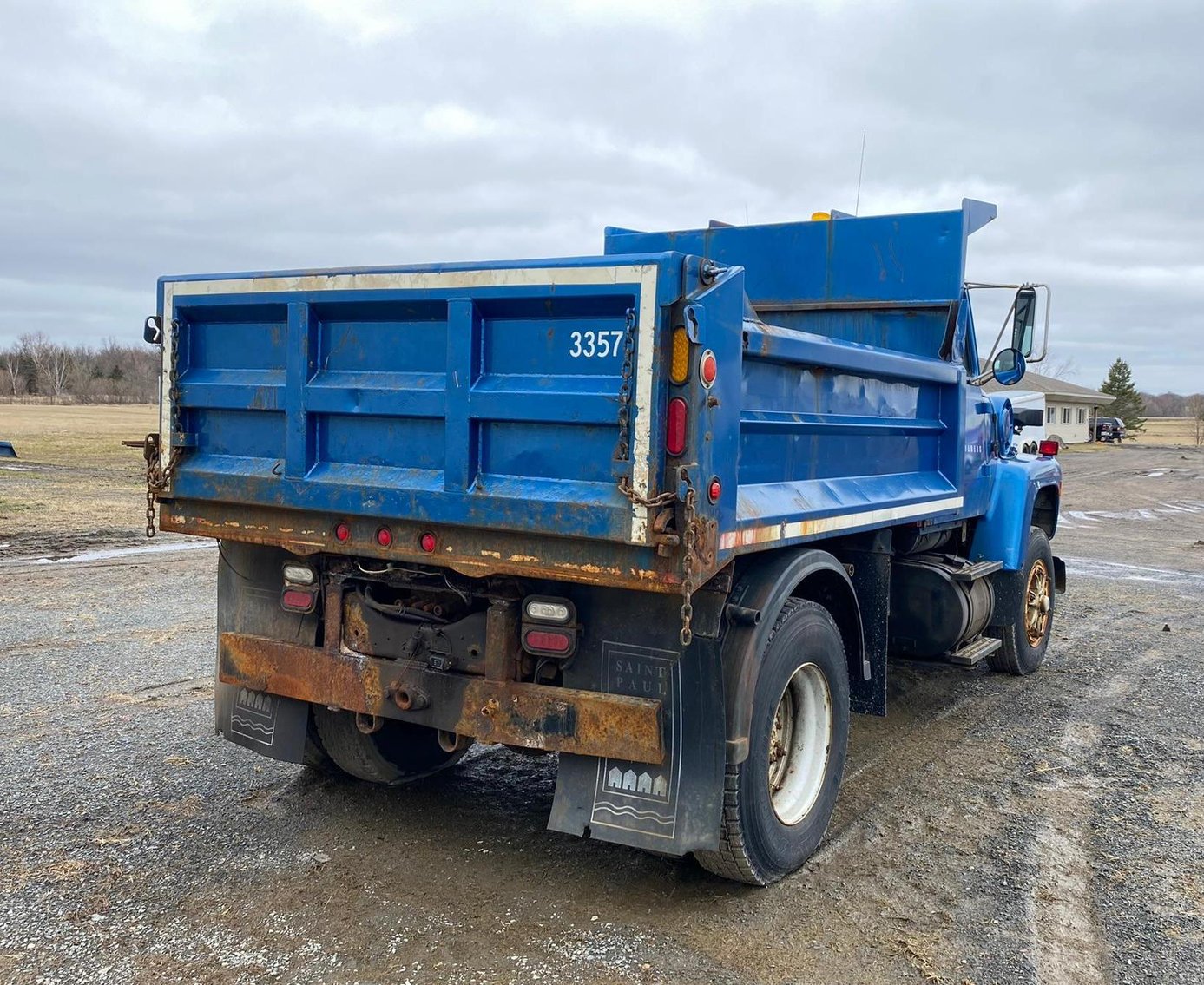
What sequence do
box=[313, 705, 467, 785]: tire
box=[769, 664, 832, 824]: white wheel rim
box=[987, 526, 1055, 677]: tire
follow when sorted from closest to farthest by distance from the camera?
box=[769, 664, 832, 824]: white wheel rim → box=[313, 705, 467, 785]: tire → box=[987, 526, 1055, 677]: tire

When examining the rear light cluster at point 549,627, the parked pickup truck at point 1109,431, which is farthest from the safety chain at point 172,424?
the parked pickup truck at point 1109,431

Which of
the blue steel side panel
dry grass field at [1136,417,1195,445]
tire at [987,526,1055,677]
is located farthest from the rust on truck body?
dry grass field at [1136,417,1195,445]

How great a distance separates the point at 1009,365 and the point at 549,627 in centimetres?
355

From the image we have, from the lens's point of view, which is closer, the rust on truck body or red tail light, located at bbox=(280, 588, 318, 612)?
the rust on truck body

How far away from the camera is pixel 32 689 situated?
632 centimetres

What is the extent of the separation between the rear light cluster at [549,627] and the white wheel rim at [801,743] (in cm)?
99

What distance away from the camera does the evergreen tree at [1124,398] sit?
240ft

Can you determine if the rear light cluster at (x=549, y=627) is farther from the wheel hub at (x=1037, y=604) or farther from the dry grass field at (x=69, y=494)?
the wheel hub at (x=1037, y=604)

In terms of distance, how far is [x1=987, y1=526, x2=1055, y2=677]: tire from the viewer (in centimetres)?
711

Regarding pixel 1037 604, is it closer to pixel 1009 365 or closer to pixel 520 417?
pixel 1009 365

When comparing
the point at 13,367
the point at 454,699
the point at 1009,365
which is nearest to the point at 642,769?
the point at 454,699

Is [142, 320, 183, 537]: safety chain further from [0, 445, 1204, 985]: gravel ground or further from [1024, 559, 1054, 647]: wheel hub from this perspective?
[1024, 559, 1054, 647]: wheel hub

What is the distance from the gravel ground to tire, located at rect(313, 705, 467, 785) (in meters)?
0.15

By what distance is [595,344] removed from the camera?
11.5ft
